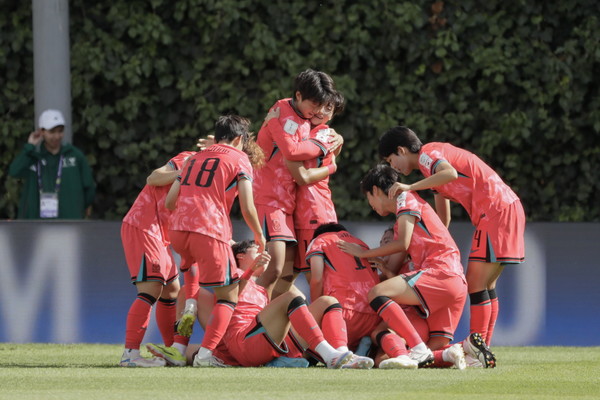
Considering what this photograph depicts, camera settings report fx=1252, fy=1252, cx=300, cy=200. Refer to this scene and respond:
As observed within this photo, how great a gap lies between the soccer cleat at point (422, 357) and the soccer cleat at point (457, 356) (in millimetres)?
106

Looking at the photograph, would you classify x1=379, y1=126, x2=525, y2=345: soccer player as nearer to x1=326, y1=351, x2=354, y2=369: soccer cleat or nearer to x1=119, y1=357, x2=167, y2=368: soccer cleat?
x1=326, y1=351, x2=354, y2=369: soccer cleat

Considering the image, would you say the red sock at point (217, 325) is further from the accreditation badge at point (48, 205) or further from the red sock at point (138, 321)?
the accreditation badge at point (48, 205)

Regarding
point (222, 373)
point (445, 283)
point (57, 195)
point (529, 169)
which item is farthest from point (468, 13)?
point (222, 373)

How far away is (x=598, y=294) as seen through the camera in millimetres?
10289

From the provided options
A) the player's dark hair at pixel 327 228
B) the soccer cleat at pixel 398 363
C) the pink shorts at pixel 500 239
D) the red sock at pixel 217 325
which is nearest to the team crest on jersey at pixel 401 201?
the player's dark hair at pixel 327 228

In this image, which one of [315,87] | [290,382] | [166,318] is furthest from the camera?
[166,318]

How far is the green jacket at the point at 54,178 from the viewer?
11.5m

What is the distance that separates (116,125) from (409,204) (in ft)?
18.0

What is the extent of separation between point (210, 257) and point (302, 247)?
1.14 m

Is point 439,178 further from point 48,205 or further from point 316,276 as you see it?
point 48,205

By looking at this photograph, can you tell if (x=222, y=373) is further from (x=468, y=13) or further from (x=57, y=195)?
(x=468, y=13)

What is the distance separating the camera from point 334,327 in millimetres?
7660

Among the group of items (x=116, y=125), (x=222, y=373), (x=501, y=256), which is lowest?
(x=222, y=373)

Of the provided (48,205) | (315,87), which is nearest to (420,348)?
(315,87)
